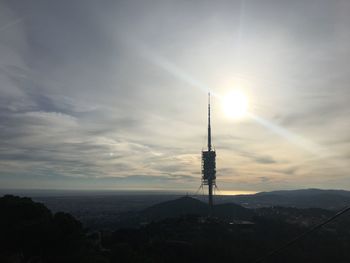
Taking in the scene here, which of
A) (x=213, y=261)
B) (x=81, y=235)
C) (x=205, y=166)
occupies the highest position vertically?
(x=205, y=166)

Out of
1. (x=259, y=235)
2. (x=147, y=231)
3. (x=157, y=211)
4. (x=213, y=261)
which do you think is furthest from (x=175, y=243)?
(x=157, y=211)

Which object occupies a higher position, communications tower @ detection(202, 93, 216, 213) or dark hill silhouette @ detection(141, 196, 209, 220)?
communications tower @ detection(202, 93, 216, 213)

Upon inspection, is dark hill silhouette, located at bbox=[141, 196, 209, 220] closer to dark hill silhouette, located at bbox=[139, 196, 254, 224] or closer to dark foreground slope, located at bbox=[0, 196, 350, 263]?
dark hill silhouette, located at bbox=[139, 196, 254, 224]

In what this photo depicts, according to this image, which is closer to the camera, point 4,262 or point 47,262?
point 4,262

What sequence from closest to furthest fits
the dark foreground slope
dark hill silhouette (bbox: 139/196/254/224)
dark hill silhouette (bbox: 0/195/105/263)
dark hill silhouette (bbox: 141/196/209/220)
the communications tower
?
1. dark hill silhouette (bbox: 0/195/105/263)
2. the dark foreground slope
3. the communications tower
4. dark hill silhouette (bbox: 139/196/254/224)
5. dark hill silhouette (bbox: 141/196/209/220)

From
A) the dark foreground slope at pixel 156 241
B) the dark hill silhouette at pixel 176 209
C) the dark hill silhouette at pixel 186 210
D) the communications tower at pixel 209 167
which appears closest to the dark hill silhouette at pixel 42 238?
the dark foreground slope at pixel 156 241

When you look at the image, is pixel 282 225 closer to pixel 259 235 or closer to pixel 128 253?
pixel 259 235

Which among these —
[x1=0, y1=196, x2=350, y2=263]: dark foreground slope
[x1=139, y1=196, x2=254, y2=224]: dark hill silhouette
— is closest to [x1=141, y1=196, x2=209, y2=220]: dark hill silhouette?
[x1=139, y1=196, x2=254, y2=224]: dark hill silhouette

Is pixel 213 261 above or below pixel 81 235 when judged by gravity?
below

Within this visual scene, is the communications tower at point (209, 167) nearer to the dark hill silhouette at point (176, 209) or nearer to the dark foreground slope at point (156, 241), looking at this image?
the dark foreground slope at point (156, 241)
